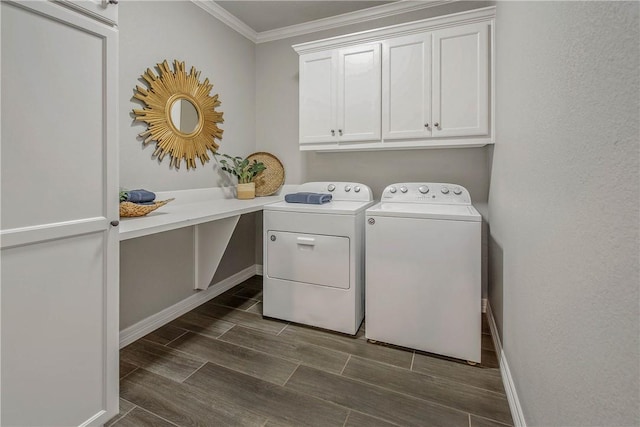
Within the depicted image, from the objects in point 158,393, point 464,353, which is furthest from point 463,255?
point 158,393

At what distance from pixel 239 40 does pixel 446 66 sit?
194 centimetres

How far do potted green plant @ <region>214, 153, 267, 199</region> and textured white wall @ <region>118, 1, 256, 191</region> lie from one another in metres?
0.10

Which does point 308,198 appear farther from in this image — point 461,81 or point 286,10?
point 286,10

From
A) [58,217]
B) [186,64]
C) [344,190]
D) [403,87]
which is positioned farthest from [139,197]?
[403,87]

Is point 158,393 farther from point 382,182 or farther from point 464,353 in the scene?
point 382,182

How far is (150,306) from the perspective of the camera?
6.88 feet

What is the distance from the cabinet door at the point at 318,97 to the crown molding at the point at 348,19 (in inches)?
20.8

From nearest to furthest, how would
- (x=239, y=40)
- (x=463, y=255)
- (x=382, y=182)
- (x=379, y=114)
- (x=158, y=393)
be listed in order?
(x=158, y=393), (x=463, y=255), (x=379, y=114), (x=382, y=182), (x=239, y=40)

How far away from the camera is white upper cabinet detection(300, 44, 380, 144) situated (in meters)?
2.29

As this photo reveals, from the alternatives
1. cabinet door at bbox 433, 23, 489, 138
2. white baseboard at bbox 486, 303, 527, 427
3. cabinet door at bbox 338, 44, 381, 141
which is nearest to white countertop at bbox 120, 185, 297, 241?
cabinet door at bbox 338, 44, 381, 141

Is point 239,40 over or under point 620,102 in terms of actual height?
over

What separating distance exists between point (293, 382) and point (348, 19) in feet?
9.33

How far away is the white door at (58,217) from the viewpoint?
0.93m

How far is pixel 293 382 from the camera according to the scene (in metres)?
1.57
